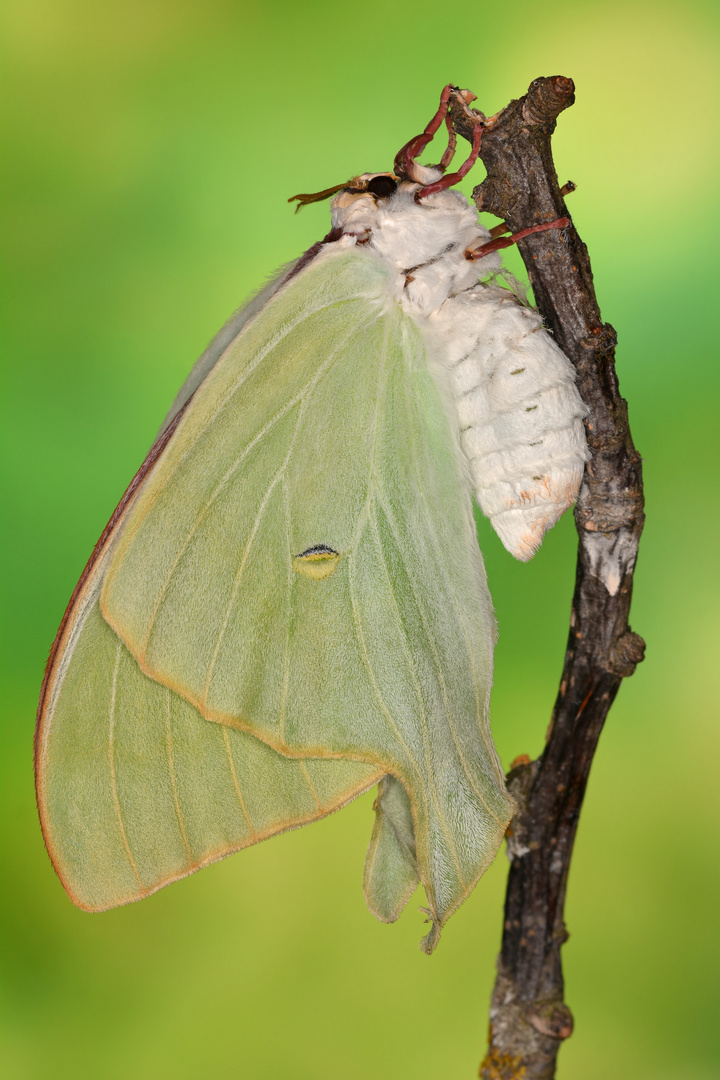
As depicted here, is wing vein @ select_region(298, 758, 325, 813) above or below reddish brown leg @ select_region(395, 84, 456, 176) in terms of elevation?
below

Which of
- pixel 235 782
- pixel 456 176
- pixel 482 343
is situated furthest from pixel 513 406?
pixel 235 782

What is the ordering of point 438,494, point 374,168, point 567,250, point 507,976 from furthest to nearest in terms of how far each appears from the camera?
point 374,168
point 507,976
point 438,494
point 567,250

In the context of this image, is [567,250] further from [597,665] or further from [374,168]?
[374,168]

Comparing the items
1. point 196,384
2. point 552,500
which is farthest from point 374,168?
point 552,500

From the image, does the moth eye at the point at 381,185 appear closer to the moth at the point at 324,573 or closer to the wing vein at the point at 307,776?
the moth at the point at 324,573

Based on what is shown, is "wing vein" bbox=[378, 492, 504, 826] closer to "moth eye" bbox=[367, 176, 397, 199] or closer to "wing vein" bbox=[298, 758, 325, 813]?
A: "wing vein" bbox=[298, 758, 325, 813]

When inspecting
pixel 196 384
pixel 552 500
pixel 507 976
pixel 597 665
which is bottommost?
pixel 507 976

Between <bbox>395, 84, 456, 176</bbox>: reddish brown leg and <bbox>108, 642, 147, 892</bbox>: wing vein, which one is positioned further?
<bbox>108, 642, 147, 892</bbox>: wing vein

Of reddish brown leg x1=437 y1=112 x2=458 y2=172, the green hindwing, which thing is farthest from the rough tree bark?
the green hindwing
